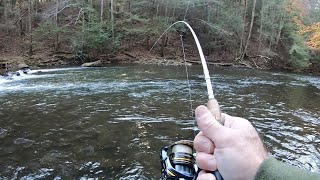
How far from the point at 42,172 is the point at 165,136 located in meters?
2.69

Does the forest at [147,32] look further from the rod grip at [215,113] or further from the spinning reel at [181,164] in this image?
the rod grip at [215,113]

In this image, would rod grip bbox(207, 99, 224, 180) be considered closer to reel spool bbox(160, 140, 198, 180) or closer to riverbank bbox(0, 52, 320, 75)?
reel spool bbox(160, 140, 198, 180)

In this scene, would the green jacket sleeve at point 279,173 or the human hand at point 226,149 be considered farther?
the human hand at point 226,149

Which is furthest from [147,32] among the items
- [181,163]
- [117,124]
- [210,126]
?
[210,126]

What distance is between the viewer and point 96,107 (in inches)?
370

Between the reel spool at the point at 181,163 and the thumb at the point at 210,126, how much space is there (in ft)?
1.40

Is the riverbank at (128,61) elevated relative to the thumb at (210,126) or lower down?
lower down

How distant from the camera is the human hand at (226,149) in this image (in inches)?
54.9

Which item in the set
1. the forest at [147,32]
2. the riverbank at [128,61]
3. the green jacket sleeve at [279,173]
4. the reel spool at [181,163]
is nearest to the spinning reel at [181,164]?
the reel spool at [181,163]


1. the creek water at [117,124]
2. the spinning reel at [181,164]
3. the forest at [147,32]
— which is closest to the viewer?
the spinning reel at [181,164]

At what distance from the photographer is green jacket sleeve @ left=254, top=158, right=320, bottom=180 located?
123 cm

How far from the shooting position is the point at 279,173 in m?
1.24

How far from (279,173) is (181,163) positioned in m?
0.68

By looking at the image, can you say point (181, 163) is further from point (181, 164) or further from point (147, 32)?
point (147, 32)
